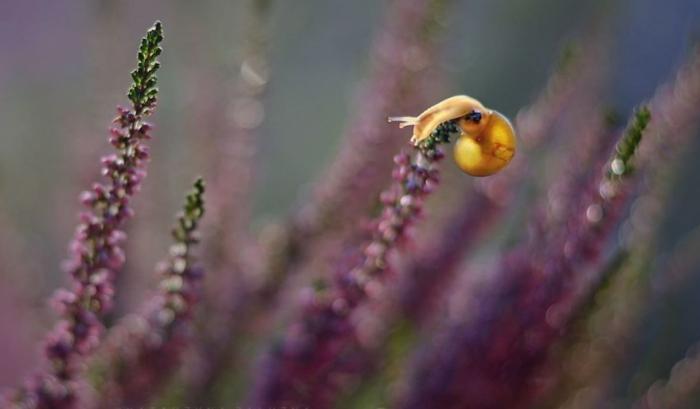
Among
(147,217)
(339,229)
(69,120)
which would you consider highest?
(69,120)

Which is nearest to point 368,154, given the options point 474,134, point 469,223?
point 469,223

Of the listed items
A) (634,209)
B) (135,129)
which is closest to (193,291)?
(135,129)

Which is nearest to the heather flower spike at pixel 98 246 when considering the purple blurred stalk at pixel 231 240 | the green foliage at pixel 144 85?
the green foliage at pixel 144 85

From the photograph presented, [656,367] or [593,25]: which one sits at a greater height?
[593,25]

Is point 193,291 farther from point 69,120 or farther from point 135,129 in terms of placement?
point 69,120

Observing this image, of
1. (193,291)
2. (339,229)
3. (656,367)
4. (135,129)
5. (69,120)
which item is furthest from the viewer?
(69,120)

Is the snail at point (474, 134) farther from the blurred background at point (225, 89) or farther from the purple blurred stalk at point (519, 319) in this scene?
the blurred background at point (225, 89)
